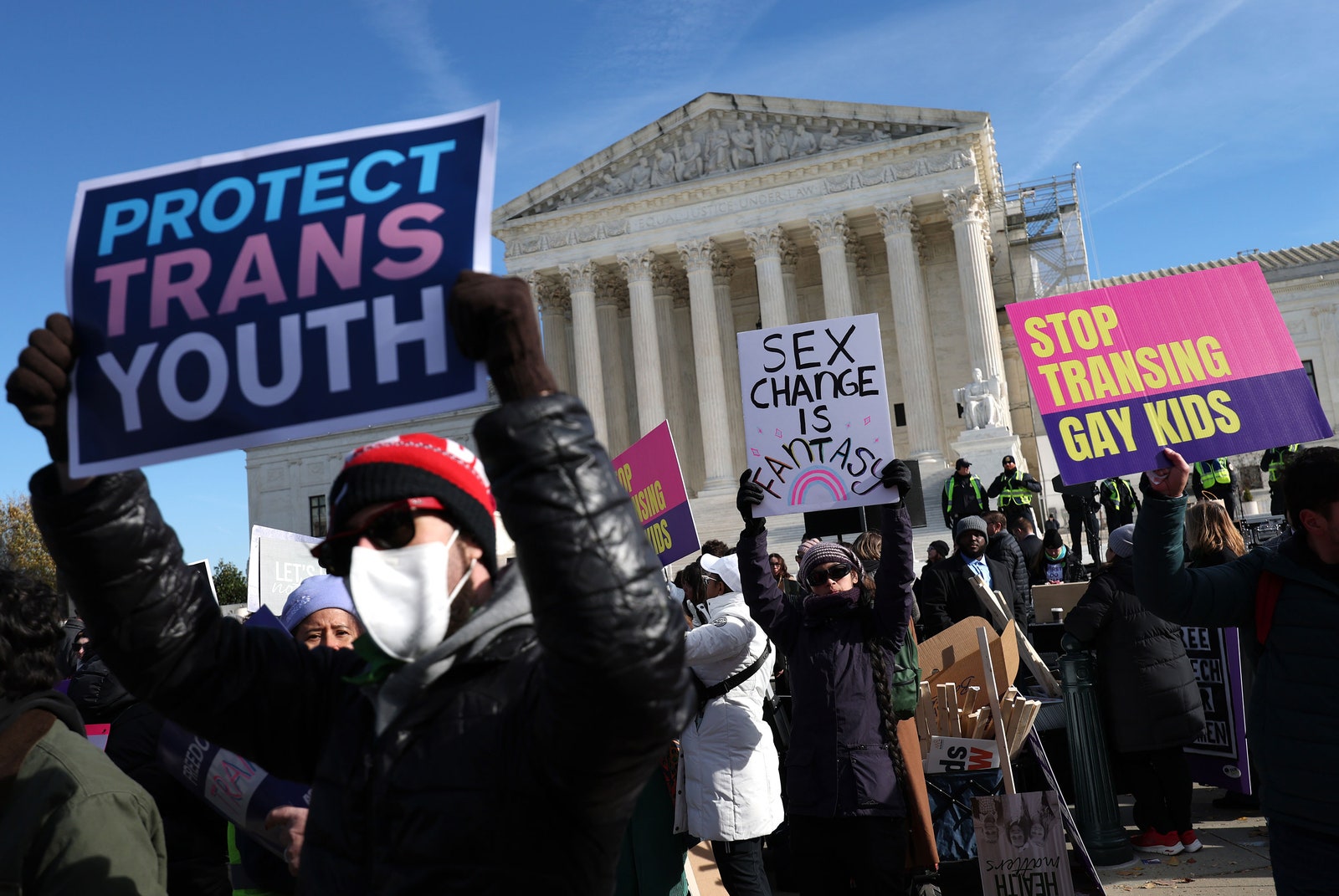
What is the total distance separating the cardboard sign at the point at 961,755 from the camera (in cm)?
602

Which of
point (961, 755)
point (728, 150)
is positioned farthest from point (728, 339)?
point (961, 755)

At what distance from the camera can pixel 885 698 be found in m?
4.86

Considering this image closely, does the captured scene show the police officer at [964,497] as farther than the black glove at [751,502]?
Yes

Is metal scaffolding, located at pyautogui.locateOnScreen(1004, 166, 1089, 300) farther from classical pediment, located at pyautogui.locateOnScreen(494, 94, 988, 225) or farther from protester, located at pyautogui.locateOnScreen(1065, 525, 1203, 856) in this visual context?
protester, located at pyautogui.locateOnScreen(1065, 525, 1203, 856)

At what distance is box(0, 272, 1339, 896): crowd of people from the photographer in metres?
1.46

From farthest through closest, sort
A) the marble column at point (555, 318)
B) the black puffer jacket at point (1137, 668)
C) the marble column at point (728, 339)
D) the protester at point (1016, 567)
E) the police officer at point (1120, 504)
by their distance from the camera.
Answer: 1. the marble column at point (555, 318)
2. the marble column at point (728, 339)
3. the police officer at point (1120, 504)
4. the protester at point (1016, 567)
5. the black puffer jacket at point (1137, 668)

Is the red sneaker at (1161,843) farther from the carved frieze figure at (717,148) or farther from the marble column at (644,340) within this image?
the carved frieze figure at (717,148)

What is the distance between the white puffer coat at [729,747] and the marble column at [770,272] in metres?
30.5

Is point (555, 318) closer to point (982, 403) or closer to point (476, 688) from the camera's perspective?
point (982, 403)

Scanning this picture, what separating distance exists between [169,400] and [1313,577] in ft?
11.0

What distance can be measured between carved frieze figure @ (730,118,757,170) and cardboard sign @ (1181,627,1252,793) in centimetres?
3222

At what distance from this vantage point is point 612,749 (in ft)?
4.75

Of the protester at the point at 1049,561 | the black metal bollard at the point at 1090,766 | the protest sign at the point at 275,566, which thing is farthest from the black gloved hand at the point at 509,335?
the protester at the point at 1049,561

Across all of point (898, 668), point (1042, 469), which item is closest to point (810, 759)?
point (898, 668)
